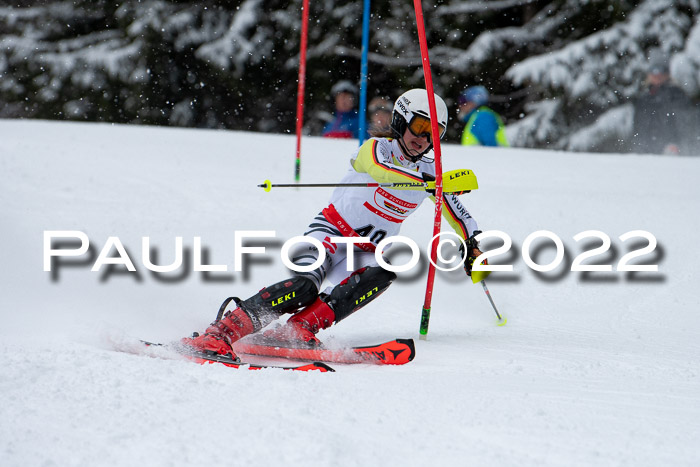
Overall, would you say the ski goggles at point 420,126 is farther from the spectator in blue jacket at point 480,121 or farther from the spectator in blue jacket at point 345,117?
the spectator in blue jacket at point 345,117

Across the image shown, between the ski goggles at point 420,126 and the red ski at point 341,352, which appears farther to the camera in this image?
the ski goggles at point 420,126

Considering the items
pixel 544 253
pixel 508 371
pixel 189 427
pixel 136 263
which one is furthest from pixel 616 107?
pixel 189 427

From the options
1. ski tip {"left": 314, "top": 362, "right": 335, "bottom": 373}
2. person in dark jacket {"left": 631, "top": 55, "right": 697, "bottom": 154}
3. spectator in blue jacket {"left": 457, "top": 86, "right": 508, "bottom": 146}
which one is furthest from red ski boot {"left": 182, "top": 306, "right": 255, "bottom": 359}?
person in dark jacket {"left": 631, "top": 55, "right": 697, "bottom": 154}

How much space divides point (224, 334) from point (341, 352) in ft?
1.64

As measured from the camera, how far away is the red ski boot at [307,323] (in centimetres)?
338

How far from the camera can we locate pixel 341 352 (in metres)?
3.11

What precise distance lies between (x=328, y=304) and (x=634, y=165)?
466cm

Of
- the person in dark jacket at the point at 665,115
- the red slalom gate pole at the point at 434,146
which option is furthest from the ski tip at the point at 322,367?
the person in dark jacket at the point at 665,115

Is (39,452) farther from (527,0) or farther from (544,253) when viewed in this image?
(527,0)

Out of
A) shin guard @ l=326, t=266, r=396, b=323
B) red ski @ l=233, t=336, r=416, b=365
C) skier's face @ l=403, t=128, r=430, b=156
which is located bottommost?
red ski @ l=233, t=336, r=416, b=365

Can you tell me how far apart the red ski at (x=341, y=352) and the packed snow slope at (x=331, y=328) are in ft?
0.41

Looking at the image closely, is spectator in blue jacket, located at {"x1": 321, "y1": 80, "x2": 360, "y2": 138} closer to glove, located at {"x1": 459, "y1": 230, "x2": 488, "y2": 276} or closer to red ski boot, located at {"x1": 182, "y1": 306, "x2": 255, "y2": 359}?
glove, located at {"x1": 459, "y1": 230, "x2": 488, "y2": 276}

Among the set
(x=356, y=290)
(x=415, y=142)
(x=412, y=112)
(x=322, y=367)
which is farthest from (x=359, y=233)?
(x=322, y=367)

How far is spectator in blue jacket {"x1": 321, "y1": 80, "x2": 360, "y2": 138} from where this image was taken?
8.17 meters
